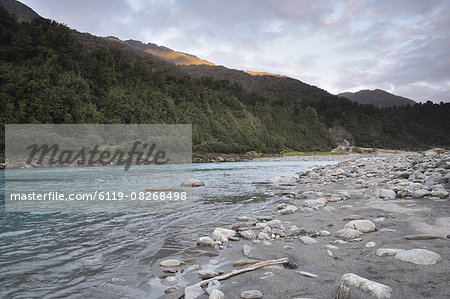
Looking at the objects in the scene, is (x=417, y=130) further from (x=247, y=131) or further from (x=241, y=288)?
(x=241, y=288)

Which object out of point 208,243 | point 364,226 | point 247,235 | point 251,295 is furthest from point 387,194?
point 251,295

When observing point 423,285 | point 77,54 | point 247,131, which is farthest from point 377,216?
point 247,131

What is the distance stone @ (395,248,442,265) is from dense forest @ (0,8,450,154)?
2144 inches

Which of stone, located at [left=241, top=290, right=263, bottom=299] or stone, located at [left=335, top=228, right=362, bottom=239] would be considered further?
stone, located at [left=335, top=228, right=362, bottom=239]

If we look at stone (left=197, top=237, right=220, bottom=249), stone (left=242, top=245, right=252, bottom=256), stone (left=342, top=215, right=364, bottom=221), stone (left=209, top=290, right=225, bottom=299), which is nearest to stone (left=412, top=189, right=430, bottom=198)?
stone (left=342, top=215, right=364, bottom=221)

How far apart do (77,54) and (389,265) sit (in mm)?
94473

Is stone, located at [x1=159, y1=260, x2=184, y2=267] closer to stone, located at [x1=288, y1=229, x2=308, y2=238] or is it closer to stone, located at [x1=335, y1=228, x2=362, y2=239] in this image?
stone, located at [x1=288, y1=229, x2=308, y2=238]

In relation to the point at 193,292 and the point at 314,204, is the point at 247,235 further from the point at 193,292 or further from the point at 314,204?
the point at 314,204

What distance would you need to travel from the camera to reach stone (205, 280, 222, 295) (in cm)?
267

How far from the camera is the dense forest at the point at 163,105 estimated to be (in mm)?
51250

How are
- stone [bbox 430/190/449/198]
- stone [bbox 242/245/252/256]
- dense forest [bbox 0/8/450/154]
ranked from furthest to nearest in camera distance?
dense forest [bbox 0/8/450/154] → stone [bbox 430/190/449/198] → stone [bbox 242/245/252/256]

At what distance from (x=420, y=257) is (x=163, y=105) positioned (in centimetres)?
9197

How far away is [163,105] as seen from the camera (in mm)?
89812

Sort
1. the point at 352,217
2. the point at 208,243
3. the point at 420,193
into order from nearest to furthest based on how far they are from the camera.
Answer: the point at 208,243, the point at 352,217, the point at 420,193
